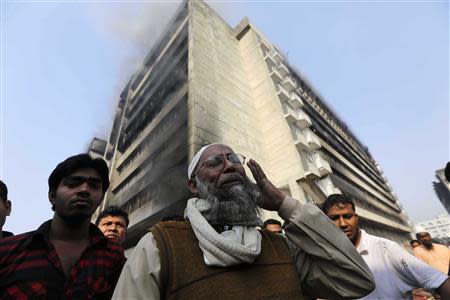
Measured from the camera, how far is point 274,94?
44.2 ft

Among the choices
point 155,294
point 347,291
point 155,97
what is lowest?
point 347,291

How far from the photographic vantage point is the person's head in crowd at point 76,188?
1.35m

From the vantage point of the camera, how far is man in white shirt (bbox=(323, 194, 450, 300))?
5.65ft

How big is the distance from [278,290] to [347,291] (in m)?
0.38

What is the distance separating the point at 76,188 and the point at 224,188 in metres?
0.90

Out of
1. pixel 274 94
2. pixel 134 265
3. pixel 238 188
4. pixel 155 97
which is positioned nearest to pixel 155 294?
pixel 134 265

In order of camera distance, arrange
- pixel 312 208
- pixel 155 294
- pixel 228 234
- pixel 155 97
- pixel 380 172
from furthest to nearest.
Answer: pixel 380 172 < pixel 155 97 < pixel 312 208 < pixel 228 234 < pixel 155 294

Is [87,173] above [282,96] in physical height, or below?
below

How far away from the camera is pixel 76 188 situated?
4.62 feet

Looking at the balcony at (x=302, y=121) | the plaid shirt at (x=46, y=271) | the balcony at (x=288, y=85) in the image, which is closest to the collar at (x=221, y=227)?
the plaid shirt at (x=46, y=271)

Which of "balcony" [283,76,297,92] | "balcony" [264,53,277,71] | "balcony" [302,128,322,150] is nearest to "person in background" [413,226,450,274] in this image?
"balcony" [302,128,322,150]

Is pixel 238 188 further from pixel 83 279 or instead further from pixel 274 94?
pixel 274 94

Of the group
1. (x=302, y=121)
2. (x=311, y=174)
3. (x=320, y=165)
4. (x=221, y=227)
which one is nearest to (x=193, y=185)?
(x=221, y=227)

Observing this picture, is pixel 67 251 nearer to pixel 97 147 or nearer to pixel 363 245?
pixel 363 245
